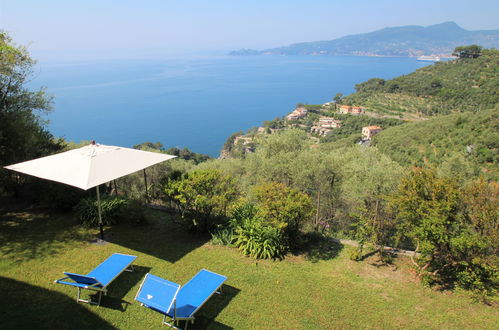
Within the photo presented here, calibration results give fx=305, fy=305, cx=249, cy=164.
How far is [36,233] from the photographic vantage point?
7.43 metres

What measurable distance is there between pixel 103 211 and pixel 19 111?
18.3 ft

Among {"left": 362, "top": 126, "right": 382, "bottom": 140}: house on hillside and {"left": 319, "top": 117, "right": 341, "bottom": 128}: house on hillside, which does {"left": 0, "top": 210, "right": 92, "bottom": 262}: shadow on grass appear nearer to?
{"left": 362, "top": 126, "right": 382, "bottom": 140}: house on hillside

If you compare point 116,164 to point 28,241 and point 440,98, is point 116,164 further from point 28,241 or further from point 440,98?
point 440,98

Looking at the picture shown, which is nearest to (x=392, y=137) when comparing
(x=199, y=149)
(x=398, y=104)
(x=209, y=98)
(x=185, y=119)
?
(x=398, y=104)

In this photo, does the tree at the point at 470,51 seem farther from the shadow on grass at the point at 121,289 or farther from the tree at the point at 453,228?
the shadow on grass at the point at 121,289

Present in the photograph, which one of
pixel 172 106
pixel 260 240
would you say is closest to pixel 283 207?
pixel 260 240

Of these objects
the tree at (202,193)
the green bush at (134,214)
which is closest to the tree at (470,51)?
the tree at (202,193)

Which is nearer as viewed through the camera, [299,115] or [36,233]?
[36,233]

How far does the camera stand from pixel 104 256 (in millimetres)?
6586

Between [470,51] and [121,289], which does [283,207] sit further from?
[470,51]

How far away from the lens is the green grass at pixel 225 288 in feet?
16.0

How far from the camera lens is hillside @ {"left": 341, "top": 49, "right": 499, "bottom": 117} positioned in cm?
5984

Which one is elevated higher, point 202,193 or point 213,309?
point 202,193

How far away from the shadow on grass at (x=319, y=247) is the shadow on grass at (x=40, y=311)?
441 cm
